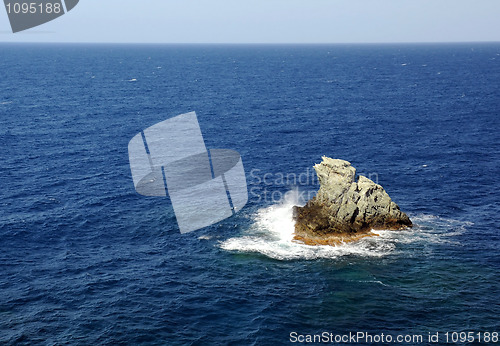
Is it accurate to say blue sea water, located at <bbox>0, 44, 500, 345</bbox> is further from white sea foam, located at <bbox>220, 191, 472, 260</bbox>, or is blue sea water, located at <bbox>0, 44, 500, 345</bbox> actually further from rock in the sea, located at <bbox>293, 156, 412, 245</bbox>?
rock in the sea, located at <bbox>293, 156, 412, 245</bbox>

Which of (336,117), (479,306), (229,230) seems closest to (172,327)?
(229,230)
